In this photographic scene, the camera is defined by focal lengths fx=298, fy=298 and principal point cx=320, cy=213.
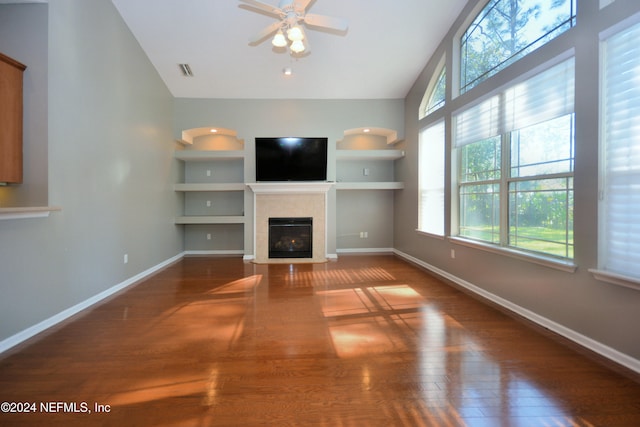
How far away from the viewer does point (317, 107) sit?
5977 mm

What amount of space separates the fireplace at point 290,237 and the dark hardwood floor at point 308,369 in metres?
2.51

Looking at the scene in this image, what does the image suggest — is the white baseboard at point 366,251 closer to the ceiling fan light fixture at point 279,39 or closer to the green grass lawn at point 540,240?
the green grass lawn at point 540,240

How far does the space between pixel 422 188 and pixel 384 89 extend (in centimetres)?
208

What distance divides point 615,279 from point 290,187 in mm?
4627

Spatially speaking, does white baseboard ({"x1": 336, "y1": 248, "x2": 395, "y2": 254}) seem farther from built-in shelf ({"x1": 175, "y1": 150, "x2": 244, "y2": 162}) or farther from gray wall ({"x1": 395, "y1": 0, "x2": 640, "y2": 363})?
gray wall ({"x1": 395, "y1": 0, "x2": 640, "y2": 363})

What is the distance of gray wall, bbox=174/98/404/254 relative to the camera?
231 inches

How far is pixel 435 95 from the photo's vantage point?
5.07 meters

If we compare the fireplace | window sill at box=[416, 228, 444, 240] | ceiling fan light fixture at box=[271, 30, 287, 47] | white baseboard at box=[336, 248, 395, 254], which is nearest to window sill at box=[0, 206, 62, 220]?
A: ceiling fan light fixture at box=[271, 30, 287, 47]

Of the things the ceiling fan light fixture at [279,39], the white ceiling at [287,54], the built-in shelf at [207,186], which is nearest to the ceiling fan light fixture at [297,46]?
the ceiling fan light fixture at [279,39]

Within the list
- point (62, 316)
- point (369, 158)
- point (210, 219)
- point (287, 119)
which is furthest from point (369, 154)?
point (62, 316)

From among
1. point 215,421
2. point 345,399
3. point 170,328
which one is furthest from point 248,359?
A: point 170,328

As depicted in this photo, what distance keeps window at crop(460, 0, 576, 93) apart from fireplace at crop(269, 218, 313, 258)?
357 centimetres

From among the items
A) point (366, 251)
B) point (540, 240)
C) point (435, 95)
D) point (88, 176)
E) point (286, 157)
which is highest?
point (435, 95)

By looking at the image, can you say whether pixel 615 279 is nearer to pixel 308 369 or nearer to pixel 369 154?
pixel 308 369
